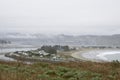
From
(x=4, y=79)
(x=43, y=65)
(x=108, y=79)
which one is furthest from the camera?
(x=43, y=65)

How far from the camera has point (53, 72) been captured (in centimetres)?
1788

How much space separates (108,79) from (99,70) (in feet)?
14.1

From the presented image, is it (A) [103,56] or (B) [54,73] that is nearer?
(B) [54,73]

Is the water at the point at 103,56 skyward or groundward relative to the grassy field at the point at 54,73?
groundward

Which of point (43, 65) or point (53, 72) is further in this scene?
point (43, 65)

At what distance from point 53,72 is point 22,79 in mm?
6568

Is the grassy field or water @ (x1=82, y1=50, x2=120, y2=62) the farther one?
water @ (x1=82, y1=50, x2=120, y2=62)

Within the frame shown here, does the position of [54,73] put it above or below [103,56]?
above

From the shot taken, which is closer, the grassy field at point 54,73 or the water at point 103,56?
the grassy field at point 54,73

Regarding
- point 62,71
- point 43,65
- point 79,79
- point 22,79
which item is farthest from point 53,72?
point 22,79

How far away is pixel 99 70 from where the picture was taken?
2003 centimetres

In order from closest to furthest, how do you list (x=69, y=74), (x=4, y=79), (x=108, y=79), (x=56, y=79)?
(x=4, y=79), (x=56, y=79), (x=108, y=79), (x=69, y=74)

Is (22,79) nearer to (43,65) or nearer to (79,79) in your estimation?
(79,79)

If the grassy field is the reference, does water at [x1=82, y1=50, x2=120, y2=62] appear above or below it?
below
